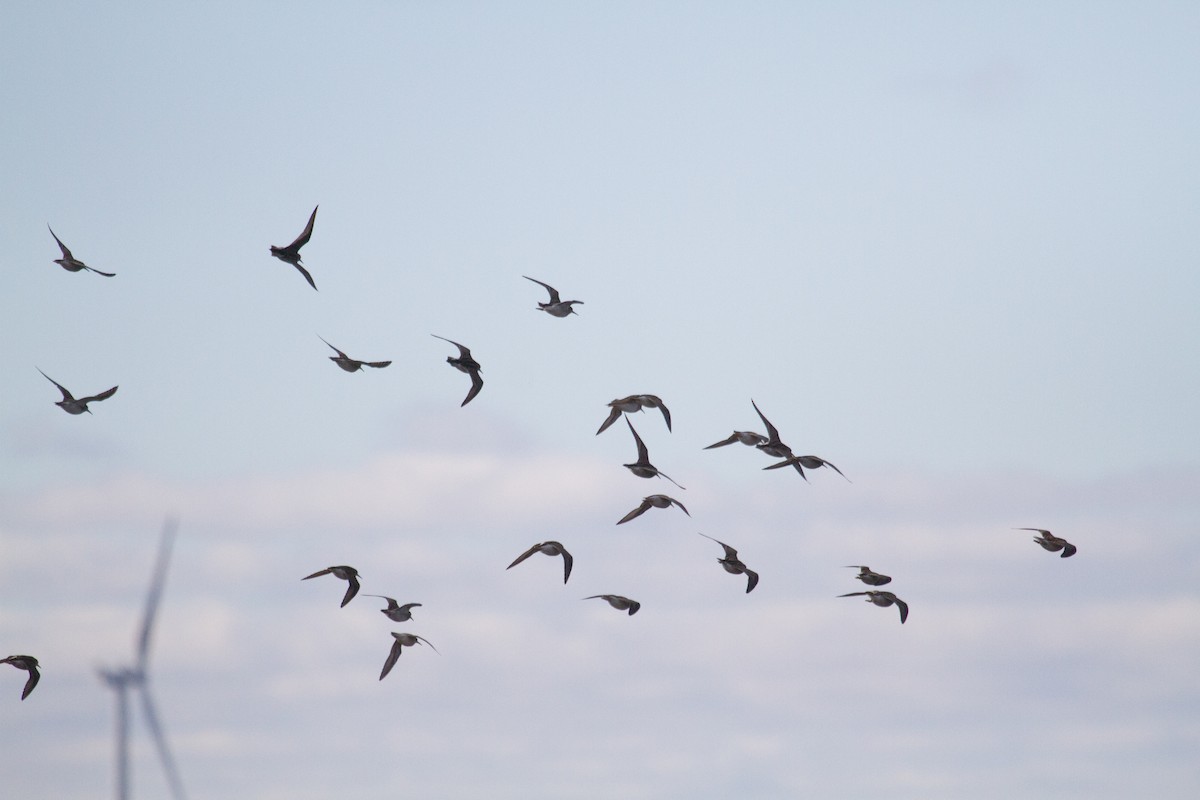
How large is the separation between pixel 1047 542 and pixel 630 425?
21292mm

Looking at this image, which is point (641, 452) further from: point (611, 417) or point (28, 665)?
point (28, 665)

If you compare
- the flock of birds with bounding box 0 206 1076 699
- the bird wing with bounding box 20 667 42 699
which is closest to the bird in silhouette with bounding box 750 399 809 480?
the flock of birds with bounding box 0 206 1076 699


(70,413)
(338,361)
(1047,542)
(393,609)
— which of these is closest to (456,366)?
(338,361)

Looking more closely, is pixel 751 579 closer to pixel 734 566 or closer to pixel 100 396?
pixel 734 566

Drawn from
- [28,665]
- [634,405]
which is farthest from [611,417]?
[28,665]

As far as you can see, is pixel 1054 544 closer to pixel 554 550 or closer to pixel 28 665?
pixel 554 550

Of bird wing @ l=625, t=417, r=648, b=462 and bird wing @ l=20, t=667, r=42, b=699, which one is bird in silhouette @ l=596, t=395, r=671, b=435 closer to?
bird wing @ l=625, t=417, r=648, b=462

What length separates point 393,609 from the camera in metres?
93.4

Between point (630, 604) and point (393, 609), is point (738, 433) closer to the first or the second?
point (630, 604)

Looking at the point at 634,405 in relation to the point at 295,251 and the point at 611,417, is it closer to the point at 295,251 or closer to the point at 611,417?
the point at 611,417

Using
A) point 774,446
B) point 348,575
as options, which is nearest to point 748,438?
point 774,446

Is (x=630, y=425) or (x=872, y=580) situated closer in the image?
(x=630, y=425)

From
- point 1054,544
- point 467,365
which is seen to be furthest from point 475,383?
point 1054,544

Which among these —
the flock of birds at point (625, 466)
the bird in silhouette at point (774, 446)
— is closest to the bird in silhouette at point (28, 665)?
the flock of birds at point (625, 466)
